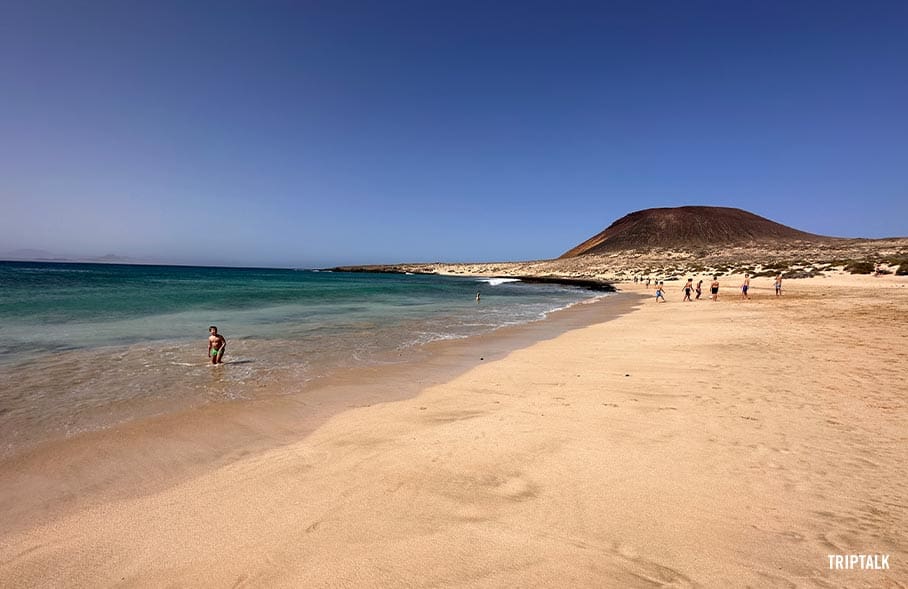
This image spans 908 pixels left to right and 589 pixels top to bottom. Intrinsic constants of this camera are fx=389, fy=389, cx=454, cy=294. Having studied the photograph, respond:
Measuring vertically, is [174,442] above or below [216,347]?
below

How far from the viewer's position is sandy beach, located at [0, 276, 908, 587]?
2918mm

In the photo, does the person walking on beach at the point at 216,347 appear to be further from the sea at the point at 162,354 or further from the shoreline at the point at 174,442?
the shoreline at the point at 174,442

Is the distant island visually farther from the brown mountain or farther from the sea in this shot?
the sea

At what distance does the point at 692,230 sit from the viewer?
360 feet

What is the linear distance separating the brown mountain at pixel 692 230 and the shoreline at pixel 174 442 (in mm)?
101194

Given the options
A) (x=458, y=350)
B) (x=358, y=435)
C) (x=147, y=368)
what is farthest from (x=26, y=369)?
(x=458, y=350)

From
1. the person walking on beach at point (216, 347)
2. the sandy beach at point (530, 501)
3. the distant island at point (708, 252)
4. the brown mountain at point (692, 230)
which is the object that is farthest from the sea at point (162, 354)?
the brown mountain at point (692, 230)

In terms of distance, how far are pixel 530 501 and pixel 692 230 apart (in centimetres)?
12696

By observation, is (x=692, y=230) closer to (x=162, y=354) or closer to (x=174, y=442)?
(x=162, y=354)

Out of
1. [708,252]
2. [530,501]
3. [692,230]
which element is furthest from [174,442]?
[692,230]

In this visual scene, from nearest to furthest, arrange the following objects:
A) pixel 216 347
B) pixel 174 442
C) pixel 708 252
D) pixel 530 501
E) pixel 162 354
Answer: pixel 530 501
pixel 174 442
pixel 216 347
pixel 162 354
pixel 708 252

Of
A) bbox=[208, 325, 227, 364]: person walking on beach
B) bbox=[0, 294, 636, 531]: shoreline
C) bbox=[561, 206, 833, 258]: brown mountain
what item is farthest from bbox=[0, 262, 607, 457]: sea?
bbox=[561, 206, 833, 258]: brown mountain

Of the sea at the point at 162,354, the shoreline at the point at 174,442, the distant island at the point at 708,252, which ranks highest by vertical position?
the distant island at the point at 708,252

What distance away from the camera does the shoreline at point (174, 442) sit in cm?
429
